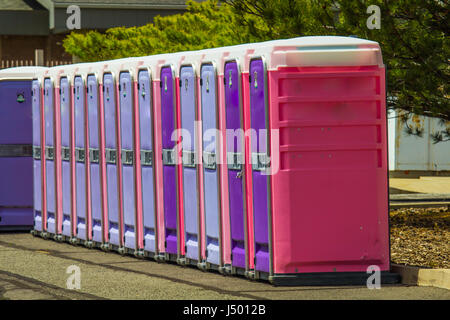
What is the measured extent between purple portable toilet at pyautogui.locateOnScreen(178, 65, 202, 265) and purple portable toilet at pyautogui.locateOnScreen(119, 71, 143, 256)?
47.1 inches

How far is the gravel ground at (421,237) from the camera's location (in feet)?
44.0

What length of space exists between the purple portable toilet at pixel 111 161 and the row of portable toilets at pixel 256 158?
0.03 metres

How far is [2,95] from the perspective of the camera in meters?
17.8

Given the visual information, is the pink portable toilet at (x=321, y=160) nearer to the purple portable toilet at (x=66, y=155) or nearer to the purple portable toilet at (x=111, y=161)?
the purple portable toilet at (x=111, y=161)

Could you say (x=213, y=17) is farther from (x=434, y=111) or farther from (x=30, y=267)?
(x=30, y=267)

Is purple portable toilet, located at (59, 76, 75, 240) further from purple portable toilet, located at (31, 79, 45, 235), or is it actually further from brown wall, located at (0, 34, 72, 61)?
brown wall, located at (0, 34, 72, 61)

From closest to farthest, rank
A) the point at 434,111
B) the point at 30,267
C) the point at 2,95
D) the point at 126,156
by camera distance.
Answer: the point at 30,267
the point at 126,156
the point at 434,111
the point at 2,95

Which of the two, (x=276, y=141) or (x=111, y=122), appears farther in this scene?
(x=111, y=122)

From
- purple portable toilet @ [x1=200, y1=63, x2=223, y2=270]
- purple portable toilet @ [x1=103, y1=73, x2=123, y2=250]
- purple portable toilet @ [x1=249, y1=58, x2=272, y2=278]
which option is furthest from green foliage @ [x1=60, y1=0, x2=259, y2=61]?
purple portable toilet @ [x1=249, y1=58, x2=272, y2=278]

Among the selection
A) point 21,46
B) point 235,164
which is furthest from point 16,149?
point 21,46

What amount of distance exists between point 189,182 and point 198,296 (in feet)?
7.99

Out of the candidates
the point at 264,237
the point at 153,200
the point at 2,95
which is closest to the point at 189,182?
the point at 153,200

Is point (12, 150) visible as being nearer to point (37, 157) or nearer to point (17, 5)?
point (37, 157)

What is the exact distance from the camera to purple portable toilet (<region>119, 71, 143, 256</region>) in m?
14.1
